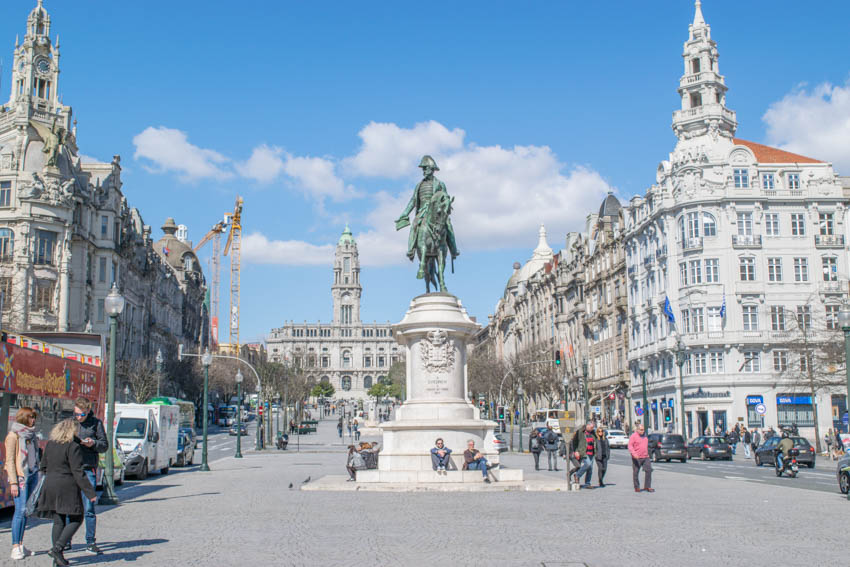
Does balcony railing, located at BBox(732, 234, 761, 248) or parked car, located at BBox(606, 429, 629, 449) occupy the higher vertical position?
balcony railing, located at BBox(732, 234, 761, 248)

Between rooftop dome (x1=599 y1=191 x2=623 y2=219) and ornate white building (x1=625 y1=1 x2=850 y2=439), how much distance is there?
59.0ft

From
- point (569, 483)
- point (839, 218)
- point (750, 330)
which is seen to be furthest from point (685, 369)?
point (569, 483)

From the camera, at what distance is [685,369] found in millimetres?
62969

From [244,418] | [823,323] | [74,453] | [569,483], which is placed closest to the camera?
[74,453]

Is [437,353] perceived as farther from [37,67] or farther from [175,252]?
[175,252]

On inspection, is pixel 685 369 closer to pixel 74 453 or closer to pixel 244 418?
pixel 74 453

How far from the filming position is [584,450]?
22.5 metres

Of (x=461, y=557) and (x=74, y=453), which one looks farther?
(x=461, y=557)

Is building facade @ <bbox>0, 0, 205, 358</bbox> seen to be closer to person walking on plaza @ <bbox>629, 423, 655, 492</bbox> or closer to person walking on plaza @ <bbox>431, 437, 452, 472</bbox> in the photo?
person walking on plaza @ <bbox>431, 437, 452, 472</bbox>

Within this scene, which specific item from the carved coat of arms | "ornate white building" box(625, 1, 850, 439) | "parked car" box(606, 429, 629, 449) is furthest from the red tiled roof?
the carved coat of arms

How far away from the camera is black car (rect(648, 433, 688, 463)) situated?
41.9 metres

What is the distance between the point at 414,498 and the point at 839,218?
174 feet

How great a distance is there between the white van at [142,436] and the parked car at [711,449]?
26.4 metres

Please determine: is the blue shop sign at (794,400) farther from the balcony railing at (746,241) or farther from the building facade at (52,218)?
the building facade at (52,218)
